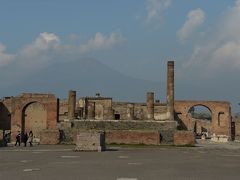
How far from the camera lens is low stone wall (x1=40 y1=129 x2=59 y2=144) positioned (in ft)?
129

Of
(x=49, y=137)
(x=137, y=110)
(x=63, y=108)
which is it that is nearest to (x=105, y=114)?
(x=137, y=110)

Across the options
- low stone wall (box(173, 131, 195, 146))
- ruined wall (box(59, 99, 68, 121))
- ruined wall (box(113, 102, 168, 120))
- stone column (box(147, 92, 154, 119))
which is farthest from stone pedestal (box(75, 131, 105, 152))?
ruined wall (box(113, 102, 168, 120))

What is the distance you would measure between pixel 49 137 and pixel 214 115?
31018 mm

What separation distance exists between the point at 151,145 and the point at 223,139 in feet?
45.5

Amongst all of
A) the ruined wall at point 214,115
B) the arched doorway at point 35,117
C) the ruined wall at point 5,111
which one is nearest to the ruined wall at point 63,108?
the arched doorway at point 35,117

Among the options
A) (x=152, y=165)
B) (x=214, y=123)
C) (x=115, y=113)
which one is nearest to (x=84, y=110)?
(x=115, y=113)

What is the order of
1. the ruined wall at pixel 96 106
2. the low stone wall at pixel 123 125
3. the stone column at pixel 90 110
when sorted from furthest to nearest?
1. the ruined wall at pixel 96 106
2. the stone column at pixel 90 110
3. the low stone wall at pixel 123 125

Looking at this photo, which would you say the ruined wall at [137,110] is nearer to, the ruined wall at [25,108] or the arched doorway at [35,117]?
the arched doorway at [35,117]

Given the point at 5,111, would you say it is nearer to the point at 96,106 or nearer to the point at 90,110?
the point at 90,110

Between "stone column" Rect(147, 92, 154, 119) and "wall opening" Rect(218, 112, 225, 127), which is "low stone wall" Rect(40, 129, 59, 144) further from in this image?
"wall opening" Rect(218, 112, 225, 127)

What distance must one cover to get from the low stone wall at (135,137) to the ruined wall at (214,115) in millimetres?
24722

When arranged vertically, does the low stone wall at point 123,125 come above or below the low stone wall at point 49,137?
above

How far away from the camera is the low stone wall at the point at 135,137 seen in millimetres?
39594

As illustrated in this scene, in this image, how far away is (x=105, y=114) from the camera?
62812 millimetres
